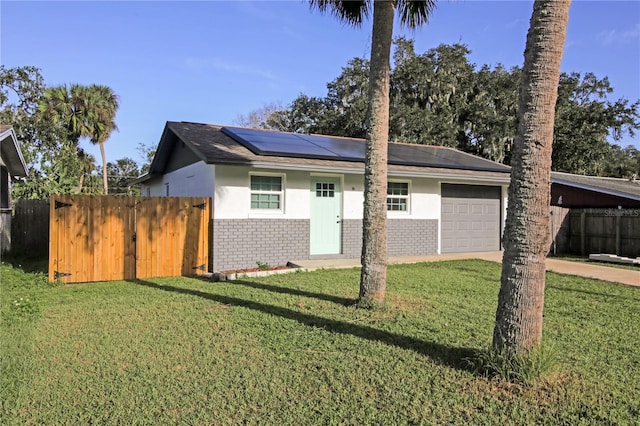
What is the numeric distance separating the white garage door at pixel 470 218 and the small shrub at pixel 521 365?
10.2 metres

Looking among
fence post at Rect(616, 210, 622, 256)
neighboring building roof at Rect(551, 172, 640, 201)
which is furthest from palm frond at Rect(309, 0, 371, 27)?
neighboring building roof at Rect(551, 172, 640, 201)

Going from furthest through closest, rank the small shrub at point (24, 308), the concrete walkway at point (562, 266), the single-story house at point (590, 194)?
the single-story house at point (590, 194)
the concrete walkway at point (562, 266)
the small shrub at point (24, 308)

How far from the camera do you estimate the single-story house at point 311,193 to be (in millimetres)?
10250

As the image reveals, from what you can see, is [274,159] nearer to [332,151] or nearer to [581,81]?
[332,151]

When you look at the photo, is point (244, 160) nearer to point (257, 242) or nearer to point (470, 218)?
point (257, 242)

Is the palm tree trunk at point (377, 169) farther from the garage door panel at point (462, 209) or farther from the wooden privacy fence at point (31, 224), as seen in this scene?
the wooden privacy fence at point (31, 224)

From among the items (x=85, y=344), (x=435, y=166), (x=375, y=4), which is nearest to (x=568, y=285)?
(x=435, y=166)

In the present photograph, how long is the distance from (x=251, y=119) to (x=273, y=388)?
→ 119 feet

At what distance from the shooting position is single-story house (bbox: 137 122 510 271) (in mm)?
10250

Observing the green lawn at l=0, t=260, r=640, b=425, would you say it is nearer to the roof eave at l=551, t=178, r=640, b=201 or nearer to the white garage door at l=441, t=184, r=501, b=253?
the white garage door at l=441, t=184, r=501, b=253

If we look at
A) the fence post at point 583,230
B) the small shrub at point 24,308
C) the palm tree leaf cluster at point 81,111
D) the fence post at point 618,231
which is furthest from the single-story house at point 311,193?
the palm tree leaf cluster at point 81,111

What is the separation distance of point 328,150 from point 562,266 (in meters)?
7.06

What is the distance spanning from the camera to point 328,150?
40.3 ft

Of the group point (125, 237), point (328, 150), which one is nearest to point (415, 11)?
point (328, 150)
